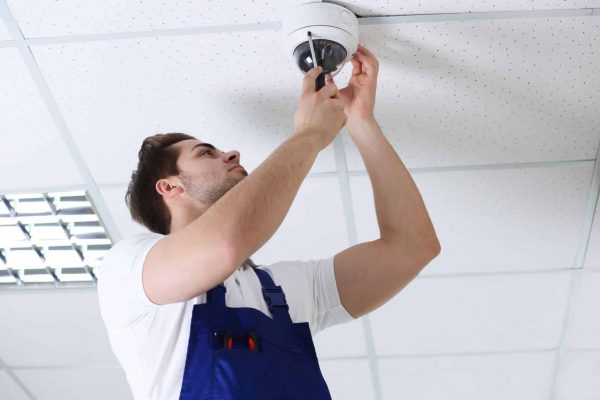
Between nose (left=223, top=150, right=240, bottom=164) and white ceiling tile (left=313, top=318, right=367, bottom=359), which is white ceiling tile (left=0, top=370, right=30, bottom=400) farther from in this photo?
nose (left=223, top=150, right=240, bottom=164)

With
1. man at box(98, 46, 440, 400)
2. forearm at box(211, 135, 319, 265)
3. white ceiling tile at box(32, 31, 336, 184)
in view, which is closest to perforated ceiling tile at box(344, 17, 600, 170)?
man at box(98, 46, 440, 400)

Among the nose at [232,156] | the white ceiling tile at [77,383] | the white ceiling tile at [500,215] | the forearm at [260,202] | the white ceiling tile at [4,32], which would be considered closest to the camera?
the forearm at [260,202]

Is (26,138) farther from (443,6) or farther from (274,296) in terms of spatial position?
(443,6)

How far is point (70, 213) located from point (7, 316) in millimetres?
652

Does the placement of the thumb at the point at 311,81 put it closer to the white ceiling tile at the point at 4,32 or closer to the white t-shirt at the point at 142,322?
the white t-shirt at the point at 142,322

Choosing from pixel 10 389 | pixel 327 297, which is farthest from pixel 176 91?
pixel 10 389

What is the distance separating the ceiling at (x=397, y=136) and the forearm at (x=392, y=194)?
0.14 meters

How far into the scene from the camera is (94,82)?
173 cm

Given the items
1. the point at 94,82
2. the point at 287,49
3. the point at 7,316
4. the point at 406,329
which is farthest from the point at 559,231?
the point at 7,316

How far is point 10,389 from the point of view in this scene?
9.71ft


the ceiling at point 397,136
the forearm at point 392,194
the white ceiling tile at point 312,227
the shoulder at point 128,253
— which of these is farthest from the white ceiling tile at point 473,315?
the shoulder at point 128,253

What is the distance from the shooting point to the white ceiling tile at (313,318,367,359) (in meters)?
2.59

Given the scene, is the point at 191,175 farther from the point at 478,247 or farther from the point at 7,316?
the point at 7,316

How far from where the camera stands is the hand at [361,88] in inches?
64.1
